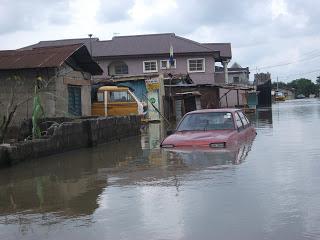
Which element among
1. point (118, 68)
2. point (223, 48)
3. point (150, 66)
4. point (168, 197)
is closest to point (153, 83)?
point (150, 66)

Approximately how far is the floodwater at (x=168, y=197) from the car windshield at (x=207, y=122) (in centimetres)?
79

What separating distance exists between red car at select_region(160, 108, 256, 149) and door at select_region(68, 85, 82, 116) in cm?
1050

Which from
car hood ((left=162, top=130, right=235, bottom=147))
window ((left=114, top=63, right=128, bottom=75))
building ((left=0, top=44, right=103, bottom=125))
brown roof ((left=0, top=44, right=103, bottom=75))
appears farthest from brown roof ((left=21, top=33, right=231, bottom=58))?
car hood ((left=162, top=130, right=235, bottom=147))

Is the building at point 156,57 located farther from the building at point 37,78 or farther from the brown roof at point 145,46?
the building at point 37,78

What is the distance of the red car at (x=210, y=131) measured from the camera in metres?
12.7

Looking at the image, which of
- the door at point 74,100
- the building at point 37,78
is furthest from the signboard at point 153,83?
the building at point 37,78

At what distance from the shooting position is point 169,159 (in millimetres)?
12297

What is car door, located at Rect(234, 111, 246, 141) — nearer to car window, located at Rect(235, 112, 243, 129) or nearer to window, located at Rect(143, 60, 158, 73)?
car window, located at Rect(235, 112, 243, 129)

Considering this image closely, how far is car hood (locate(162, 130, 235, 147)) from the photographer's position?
41.6 ft

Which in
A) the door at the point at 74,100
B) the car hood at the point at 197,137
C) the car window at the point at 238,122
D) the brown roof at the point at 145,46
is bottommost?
the car hood at the point at 197,137

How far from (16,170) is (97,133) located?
5.85 metres

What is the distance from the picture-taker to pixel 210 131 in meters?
13.7

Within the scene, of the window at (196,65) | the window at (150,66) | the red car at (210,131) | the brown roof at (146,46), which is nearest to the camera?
the red car at (210,131)

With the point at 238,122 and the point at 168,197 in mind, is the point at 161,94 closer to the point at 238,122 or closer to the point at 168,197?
the point at 238,122
